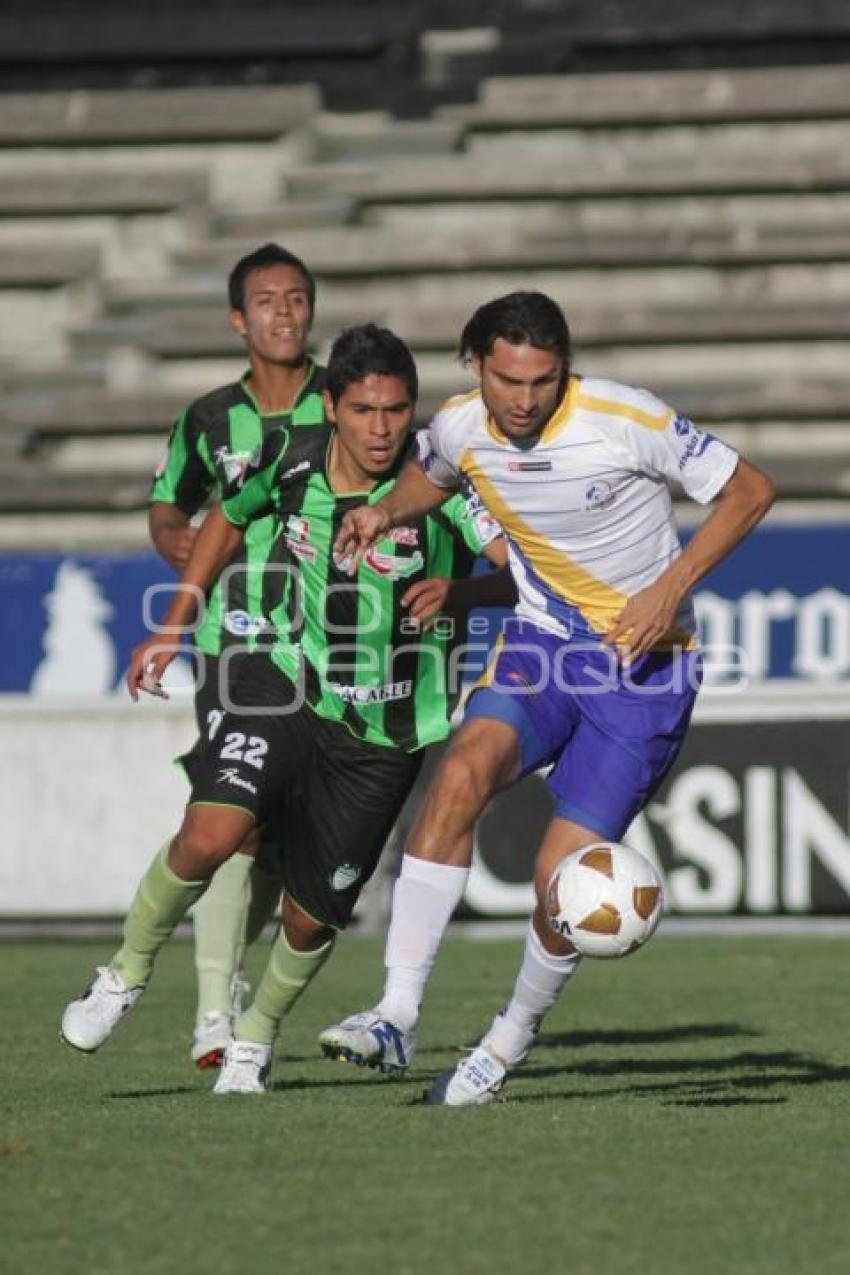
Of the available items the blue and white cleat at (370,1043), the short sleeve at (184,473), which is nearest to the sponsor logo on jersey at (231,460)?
the short sleeve at (184,473)

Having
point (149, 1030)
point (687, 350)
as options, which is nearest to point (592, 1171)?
point (149, 1030)

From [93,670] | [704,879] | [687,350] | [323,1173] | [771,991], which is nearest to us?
[323,1173]

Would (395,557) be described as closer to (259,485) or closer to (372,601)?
(372,601)

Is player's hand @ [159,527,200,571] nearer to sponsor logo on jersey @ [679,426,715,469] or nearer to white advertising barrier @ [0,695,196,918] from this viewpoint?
sponsor logo on jersey @ [679,426,715,469]

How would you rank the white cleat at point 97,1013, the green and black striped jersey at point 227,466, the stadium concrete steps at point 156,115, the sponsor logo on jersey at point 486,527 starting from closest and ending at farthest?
the white cleat at point 97,1013, the sponsor logo on jersey at point 486,527, the green and black striped jersey at point 227,466, the stadium concrete steps at point 156,115

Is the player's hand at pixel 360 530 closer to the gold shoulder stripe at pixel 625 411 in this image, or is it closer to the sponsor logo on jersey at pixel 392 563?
the sponsor logo on jersey at pixel 392 563

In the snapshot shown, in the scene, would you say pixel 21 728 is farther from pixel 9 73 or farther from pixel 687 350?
pixel 9 73

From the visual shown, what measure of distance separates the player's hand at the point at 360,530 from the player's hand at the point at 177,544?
1294 mm

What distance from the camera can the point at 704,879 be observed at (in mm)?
11672

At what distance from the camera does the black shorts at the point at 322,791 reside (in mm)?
6512

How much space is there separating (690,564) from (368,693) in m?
1.02

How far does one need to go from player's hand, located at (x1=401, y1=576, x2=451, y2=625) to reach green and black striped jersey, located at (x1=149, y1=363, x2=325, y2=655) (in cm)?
92

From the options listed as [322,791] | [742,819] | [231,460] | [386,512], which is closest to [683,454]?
[386,512]

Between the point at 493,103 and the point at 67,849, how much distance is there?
837 centimetres
